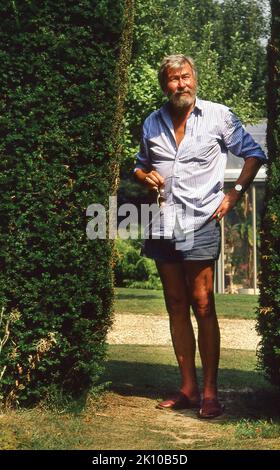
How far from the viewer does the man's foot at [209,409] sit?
5762 mm

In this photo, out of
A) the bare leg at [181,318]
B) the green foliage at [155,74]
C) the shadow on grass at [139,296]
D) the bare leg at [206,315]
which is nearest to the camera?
the bare leg at [206,315]

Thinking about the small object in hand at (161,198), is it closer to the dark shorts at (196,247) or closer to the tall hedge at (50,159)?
the dark shorts at (196,247)

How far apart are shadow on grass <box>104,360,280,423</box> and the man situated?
0.36m

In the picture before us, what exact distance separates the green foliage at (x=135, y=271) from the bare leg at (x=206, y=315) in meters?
15.3

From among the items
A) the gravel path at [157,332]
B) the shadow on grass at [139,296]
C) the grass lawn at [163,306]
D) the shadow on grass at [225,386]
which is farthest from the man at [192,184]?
the shadow on grass at [139,296]

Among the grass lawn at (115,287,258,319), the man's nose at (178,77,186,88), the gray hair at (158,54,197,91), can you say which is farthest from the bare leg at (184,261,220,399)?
the grass lawn at (115,287,258,319)

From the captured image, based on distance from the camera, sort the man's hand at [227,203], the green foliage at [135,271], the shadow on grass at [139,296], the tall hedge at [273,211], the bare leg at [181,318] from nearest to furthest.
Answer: the tall hedge at [273,211], the man's hand at [227,203], the bare leg at [181,318], the shadow on grass at [139,296], the green foliage at [135,271]

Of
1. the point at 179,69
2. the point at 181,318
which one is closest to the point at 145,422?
the point at 181,318

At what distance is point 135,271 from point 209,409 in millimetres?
15955

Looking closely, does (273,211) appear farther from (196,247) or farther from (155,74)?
(155,74)

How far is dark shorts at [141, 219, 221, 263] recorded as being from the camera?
5645 mm

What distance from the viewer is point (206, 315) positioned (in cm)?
580

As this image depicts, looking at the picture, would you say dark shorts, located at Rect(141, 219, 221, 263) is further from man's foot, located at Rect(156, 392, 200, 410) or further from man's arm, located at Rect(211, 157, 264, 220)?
man's foot, located at Rect(156, 392, 200, 410)
